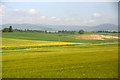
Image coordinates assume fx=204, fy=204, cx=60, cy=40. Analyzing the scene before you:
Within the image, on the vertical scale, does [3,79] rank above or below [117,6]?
below

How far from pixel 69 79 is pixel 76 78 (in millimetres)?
524

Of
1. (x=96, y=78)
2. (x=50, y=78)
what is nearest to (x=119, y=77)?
(x=96, y=78)

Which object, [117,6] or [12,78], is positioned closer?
[12,78]

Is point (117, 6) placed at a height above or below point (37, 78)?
above

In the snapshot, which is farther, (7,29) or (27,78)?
(7,29)

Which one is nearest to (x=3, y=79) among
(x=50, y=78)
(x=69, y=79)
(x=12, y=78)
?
(x=12, y=78)

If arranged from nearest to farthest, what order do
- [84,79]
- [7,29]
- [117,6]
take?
[84,79]
[117,6]
[7,29]

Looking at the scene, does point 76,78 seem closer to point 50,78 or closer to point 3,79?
point 50,78

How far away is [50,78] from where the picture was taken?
44.7ft

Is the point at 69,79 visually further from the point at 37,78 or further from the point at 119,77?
the point at 119,77

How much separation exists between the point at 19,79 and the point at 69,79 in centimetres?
329

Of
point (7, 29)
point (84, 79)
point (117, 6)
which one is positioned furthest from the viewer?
point (7, 29)

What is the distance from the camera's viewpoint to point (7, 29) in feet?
381

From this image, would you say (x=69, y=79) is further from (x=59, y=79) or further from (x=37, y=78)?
(x=37, y=78)
